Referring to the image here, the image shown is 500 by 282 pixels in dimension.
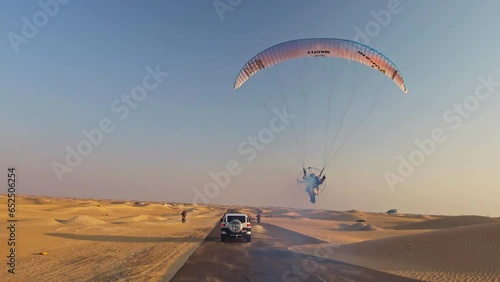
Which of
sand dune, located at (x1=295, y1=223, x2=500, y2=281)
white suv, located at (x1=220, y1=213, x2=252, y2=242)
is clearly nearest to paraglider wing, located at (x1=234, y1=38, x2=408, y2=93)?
sand dune, located at (x1=295, y1=223, x2=500, y2=281)

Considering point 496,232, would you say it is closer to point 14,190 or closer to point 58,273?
point 58,273

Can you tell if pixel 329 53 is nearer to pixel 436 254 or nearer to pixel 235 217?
pixel 235 217

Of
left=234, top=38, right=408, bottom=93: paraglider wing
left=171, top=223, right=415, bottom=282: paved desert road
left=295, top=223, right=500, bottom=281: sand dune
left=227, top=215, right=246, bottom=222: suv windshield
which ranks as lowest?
left=171, top=223, right=415, bottom=282: paved desert road

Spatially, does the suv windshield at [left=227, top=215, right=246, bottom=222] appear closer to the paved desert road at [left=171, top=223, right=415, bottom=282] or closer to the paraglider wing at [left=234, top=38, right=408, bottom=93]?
the paved desert road at [left=171, top=223, right=415, bottom=282]

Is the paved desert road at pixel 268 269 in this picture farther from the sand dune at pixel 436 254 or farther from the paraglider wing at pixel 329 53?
the paraglider wing at pixel 329 53

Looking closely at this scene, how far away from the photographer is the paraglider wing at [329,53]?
1075 inches

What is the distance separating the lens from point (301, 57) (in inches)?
1121

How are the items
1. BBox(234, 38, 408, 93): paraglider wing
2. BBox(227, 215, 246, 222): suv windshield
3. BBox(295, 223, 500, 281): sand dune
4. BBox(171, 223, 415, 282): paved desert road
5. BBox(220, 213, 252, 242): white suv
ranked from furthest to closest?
BBox(227, 215, 246, 222): suv windshield < BBox(220, 213, 252, 242): white suv < BBox(234, 38, 408, 93): paraglider wing < BBox(295, 223, 500, 281): sand dune < BBox(171, 223, 415, 282): paved desert road


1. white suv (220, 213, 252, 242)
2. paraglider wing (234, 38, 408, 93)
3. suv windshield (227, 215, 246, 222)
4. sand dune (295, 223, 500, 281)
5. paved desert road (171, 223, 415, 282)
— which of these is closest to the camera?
paved desert road (171, 223, 415, 282)

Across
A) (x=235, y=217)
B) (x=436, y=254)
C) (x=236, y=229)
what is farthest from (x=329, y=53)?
(x=436, y=254)

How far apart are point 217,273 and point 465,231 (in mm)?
15669

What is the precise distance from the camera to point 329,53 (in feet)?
92.2

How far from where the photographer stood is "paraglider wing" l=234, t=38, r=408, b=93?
89.6 ft

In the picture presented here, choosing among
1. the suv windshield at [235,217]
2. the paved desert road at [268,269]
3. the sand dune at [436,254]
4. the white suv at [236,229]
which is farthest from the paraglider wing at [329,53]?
the paved desert road at [268,269]
